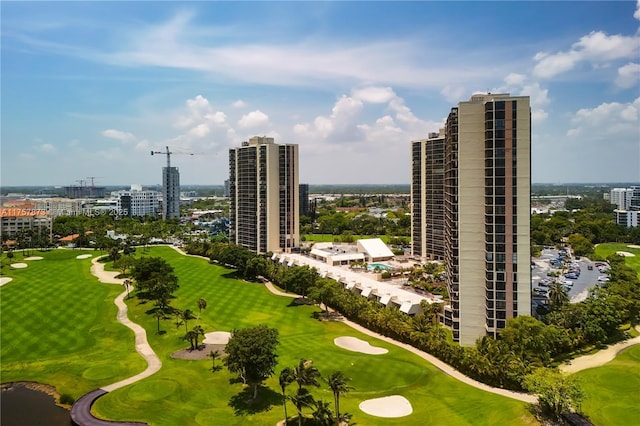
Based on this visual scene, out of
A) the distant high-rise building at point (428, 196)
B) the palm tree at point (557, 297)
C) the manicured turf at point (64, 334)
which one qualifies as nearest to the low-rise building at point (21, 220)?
the manicured turf at point (64, 334)

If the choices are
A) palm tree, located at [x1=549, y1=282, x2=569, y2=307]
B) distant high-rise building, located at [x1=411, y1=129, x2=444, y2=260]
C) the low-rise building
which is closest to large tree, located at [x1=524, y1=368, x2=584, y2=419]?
palm tree, located at [x1=549, y1=282, x2=569, y2=307]

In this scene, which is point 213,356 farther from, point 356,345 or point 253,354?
point 356,345

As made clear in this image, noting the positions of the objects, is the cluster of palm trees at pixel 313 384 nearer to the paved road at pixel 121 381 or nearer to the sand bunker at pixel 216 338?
the paved road at pixel 121 381

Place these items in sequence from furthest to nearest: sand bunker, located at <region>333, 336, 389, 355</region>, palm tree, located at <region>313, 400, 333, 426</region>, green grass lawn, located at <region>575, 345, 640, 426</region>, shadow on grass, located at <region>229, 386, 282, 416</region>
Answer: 1. sand bunker, located at <region>333, 336, 389, 355</region>
2. shadow on grass, located at <region>229, 386, 282, 416</region>
3. green grass lawn, located at <region>575, 345, 640, 426</region>
4. palm tree, located at <region>313, 400, 333, 426</region>

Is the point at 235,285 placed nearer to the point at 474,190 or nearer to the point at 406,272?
the point at 406,272

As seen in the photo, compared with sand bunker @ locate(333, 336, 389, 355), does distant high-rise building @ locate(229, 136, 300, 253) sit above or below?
above

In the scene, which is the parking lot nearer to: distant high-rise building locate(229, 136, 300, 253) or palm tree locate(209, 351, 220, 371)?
palm tree locate(209, 351, 220, 371)
